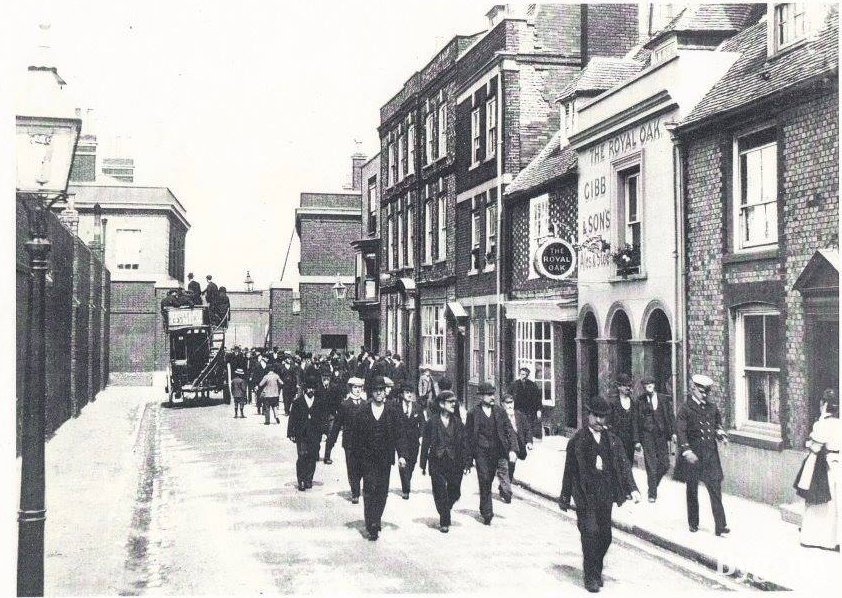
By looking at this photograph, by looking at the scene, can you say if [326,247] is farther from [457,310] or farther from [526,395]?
[526,395]

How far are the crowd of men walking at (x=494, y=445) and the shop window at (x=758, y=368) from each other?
1156 millimetres

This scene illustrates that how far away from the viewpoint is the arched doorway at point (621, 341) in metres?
16.7

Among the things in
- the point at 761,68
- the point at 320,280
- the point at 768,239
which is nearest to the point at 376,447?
the point at 768,239

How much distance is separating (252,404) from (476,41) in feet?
46.0

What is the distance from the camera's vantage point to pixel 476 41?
84.5 feet

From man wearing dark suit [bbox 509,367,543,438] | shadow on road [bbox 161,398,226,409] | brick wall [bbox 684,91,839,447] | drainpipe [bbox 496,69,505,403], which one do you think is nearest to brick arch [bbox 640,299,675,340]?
brick wall [bbox 684,91,839,447]

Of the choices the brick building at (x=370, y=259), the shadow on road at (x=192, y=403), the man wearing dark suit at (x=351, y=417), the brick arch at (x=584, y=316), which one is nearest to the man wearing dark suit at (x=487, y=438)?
the man wearing dark suit at (x=351, y=417)

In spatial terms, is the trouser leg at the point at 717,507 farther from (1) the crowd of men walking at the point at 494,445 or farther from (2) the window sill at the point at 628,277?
(2) the window sill at the point at 628,277

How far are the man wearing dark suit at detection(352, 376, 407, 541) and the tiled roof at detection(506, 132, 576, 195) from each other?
31.6 ft

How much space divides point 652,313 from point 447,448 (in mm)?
5933

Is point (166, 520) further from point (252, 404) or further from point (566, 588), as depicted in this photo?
point (252, 404)

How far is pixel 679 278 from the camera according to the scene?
1422 cm

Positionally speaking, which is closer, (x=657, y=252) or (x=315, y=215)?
(x=657, y=252)

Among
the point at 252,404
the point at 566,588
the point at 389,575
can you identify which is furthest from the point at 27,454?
the point at 252,404
